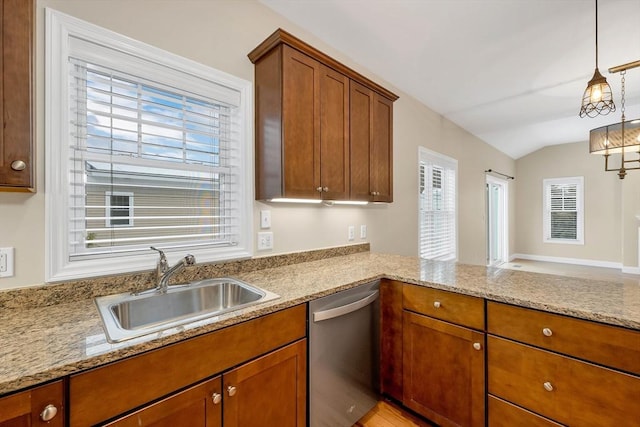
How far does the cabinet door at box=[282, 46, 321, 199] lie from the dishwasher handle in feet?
2.29

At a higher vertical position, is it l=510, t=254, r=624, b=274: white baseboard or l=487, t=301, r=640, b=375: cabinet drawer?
l=487, t=301, r=640, b=375: cabinet drawer

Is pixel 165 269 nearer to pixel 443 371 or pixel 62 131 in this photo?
pixel 62 131

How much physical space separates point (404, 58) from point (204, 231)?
7.61 feet

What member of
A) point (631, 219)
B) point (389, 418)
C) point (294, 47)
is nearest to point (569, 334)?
point (389, 418)

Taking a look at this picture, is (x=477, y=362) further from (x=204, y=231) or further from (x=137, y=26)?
(x=137, y=26)

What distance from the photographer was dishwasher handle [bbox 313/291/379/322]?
141 centimetres

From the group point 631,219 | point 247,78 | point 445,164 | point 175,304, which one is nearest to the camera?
point 175,304

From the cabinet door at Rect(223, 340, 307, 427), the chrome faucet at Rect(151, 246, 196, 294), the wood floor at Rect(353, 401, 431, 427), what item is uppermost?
the chrome faucet at Rect(151, 246, 196, 294)

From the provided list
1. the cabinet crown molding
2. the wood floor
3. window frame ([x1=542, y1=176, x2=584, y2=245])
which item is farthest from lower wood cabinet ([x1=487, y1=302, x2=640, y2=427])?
window frame ([x1=542, y1=176, x2=584, y2=245])

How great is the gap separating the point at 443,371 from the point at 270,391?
3.17 feet

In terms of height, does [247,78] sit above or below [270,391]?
above

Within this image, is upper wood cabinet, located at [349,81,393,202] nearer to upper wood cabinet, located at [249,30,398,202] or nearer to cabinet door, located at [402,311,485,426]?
upper wood cabinet, located at [249,30,398,202]

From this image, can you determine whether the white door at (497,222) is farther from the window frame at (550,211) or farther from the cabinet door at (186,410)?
the cabinet door at (186,410)

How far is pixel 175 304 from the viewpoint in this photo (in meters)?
1.45
